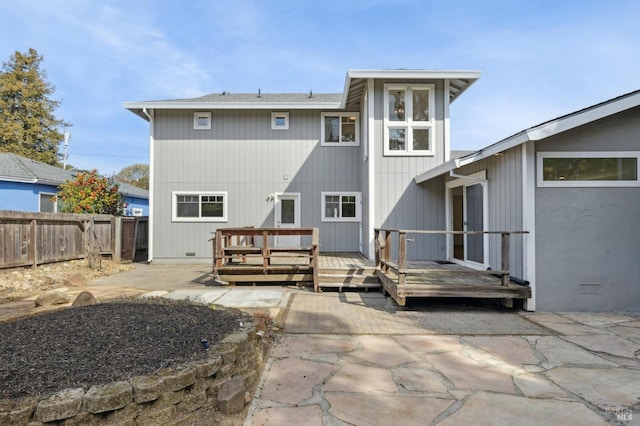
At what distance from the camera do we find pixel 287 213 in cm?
1120

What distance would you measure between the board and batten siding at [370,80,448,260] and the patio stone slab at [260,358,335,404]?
18.8ft

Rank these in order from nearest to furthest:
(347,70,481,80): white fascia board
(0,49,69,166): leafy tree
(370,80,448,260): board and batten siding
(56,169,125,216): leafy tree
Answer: (347,70,481,80): white fascia board < (370,80,448,260): board and batten siding < (56,169,125,216): leafy tree < (0,49,69,166): leafy tree

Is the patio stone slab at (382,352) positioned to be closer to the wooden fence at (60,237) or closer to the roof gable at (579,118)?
Result: the roof gable at (579,118)

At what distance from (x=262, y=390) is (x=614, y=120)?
652cm

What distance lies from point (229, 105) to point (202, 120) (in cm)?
116

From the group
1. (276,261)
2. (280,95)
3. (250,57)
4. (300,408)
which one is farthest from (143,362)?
(250,57)

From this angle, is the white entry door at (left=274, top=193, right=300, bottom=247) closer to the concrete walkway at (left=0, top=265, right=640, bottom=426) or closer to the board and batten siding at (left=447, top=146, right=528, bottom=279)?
the concrete walkway at (left=0, top=265, right=640, bottom=426)

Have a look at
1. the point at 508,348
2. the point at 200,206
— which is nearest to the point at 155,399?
the point at 508,348

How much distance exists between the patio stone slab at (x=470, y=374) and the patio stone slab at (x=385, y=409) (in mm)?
437

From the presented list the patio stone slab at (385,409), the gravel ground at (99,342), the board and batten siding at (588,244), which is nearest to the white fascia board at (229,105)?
the board and batten siding at (588,244)

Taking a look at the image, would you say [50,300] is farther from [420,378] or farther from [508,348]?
[508,348]

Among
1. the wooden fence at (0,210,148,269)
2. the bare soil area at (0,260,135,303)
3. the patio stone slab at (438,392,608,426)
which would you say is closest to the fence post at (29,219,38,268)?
the wooden fence at (0,210,148,269)

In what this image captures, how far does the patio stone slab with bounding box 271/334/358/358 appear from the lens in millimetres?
3689

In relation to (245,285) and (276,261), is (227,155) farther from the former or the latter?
(245,285)
